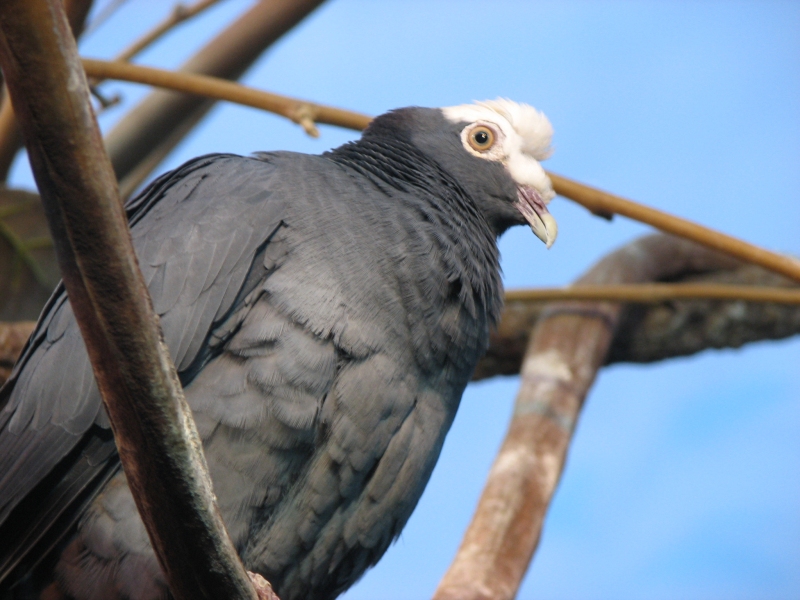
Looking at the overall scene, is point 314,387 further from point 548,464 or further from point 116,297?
point 548,464

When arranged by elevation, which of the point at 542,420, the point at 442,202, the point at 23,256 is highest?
the point at 542,420

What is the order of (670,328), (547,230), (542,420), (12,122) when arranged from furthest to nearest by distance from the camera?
(670,328) → (12,122) → (542,420) → (547,230)

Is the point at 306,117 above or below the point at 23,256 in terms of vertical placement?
above

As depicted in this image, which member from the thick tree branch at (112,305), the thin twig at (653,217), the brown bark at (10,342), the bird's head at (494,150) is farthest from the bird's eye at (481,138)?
the brown bark at (10,342)

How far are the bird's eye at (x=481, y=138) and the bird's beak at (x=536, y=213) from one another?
0.84 feet

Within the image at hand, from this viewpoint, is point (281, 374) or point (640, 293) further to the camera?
point (640, 293)

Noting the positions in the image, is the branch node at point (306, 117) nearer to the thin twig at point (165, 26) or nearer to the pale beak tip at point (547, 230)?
the pale beak tip at point (547, 230)

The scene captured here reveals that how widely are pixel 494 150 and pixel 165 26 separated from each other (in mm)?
2945

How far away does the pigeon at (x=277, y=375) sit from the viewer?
2852 mm

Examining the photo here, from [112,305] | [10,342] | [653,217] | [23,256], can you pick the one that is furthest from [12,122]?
[112,305]

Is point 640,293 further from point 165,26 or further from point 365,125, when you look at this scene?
point 165,26

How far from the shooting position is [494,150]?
389 cm

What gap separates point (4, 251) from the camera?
5.36 meters

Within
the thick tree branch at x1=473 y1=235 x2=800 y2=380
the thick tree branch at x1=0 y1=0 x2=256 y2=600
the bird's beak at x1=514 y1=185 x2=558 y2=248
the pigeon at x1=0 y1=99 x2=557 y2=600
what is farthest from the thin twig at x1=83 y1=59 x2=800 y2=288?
the thick tree branch at x1=0 y1=0 x2=256 y2=600
